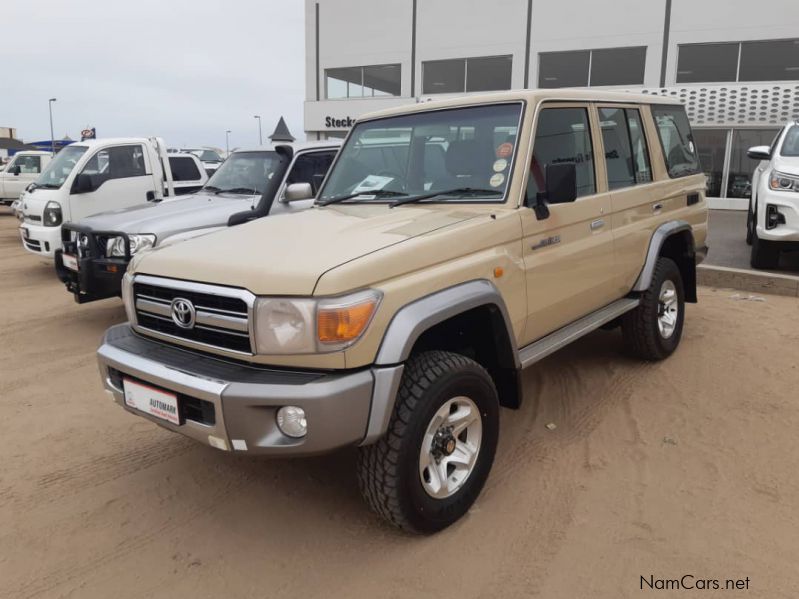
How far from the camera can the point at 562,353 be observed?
17.8ft

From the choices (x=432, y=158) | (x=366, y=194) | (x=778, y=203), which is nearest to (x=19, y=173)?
(x=366, y=194)

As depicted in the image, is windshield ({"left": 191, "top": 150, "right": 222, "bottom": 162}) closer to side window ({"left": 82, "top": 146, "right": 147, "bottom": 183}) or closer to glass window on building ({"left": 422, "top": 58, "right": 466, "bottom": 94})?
glass window on building ({"left": 422, "top": 58, "right": 466, "bottom": 94})

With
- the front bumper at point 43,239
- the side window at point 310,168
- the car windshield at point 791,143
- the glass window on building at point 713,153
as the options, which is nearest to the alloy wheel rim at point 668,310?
the side window at point 310,168

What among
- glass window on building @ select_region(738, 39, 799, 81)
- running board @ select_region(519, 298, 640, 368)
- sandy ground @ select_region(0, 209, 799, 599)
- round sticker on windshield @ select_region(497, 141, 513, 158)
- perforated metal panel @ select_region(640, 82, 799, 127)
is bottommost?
sandy ground @ select_region(0, 209, 799, 599)

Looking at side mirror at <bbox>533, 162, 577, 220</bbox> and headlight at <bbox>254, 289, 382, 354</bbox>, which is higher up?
side mirror at <bbox>533, 162, 577, 220</bbox>

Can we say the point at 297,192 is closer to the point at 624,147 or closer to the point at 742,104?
the point at 624,147

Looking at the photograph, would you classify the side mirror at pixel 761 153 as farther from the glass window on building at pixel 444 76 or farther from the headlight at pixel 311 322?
the glass window on building at pixel 444 76

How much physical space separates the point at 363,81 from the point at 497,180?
22186mm

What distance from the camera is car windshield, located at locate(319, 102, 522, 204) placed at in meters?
3.48

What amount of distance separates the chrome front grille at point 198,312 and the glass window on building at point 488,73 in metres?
20.2

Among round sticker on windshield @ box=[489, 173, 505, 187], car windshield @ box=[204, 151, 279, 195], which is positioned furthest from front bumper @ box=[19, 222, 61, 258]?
round sticker on windshield @ box=[489, 173, 505, 187]

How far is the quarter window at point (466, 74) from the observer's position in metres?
21.4

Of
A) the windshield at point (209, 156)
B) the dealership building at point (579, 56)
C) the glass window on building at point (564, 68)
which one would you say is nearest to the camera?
the dealership building at point (579, 56)

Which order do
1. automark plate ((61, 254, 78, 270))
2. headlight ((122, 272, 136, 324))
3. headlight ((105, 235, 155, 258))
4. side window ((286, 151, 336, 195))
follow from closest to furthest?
headlight ((122, 272, 136, 324))
headlight ((105, 235, 155, 258))
automark plate ((61, 254, 78, 270))
side window ((286, 151, 336, 195))
